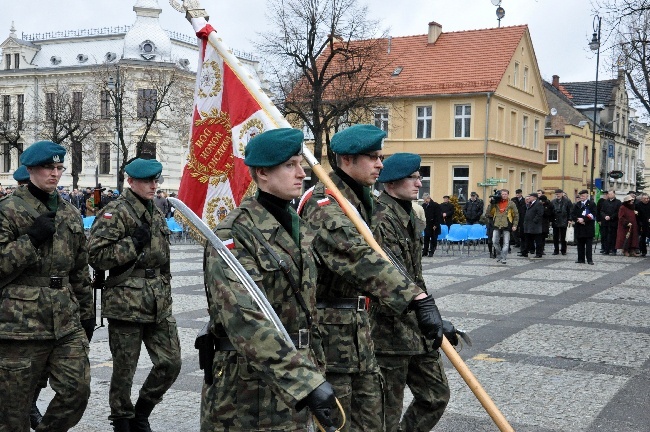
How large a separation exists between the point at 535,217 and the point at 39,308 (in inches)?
715

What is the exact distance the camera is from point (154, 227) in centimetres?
603

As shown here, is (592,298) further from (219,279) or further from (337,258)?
(219,279)

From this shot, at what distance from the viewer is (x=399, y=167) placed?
515 cm

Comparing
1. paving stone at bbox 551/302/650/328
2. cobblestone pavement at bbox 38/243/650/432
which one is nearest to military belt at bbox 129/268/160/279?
cobblestone pavement at bbox 38/243/650/432

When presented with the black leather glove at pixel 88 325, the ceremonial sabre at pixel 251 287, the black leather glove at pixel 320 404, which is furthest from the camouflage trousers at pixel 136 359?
the black leather glove at pixel 320 404

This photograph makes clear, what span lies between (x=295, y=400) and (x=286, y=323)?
0.47m

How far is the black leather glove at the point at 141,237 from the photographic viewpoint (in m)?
5.81

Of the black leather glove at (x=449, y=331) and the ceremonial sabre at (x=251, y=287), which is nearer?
the ceremonial sabre at (x=251, y=287)

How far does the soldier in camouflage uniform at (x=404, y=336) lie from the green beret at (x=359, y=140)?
53 cm

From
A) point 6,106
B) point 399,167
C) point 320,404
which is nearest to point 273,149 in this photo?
point 320,404

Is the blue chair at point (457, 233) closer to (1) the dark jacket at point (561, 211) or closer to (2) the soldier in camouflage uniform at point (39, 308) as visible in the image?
(1) the dark jacket at point (561, 211)

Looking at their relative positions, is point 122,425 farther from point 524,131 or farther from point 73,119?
point 524,131

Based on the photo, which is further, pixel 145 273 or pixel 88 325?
pixel 145 273

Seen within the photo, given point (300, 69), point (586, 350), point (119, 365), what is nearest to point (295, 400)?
point (119, 365)
